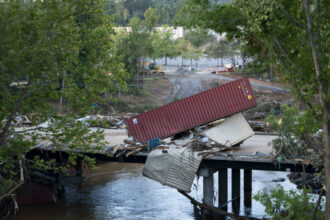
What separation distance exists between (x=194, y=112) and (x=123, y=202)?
23.3 feet

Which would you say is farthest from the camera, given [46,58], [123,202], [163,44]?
[163,44]

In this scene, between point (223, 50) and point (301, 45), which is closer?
point (301, 45)

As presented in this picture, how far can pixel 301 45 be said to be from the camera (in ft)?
48.4

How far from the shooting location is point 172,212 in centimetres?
2498

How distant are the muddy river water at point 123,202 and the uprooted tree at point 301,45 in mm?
9808

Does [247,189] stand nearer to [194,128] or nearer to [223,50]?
[194,128]

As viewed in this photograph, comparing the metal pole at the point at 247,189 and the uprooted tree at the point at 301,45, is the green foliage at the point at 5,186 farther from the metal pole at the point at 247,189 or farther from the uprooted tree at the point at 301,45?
the metal pole at the point at 247,189

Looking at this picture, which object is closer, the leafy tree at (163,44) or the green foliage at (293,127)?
the green foliage at (293,127)

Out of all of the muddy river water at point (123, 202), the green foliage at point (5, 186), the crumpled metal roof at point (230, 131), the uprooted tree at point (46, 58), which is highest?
the uprooted tree at point (46, 58)

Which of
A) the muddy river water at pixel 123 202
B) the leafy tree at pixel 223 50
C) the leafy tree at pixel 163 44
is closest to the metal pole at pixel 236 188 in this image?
the muddy river water at pixel 123 202

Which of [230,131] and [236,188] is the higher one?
[230,131]

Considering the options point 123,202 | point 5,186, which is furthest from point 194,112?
point 5,186

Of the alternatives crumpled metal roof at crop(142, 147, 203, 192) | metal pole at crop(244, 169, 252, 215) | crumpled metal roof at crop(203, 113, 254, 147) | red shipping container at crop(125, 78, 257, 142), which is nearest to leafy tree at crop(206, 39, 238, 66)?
metal pole at crop(244, 169, 252, 215)

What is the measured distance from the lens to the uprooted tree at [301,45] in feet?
45.0
